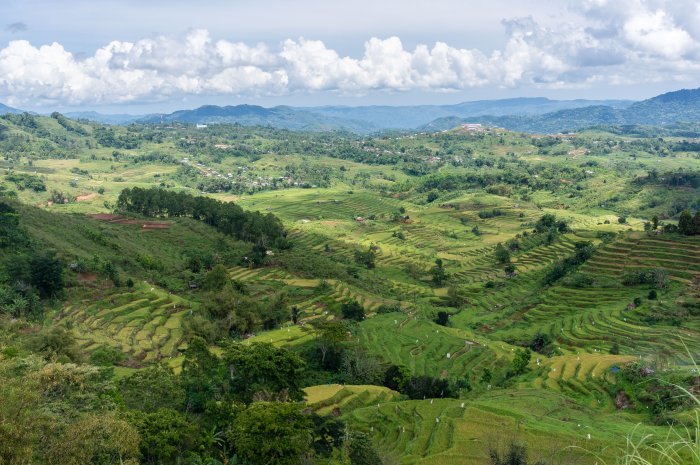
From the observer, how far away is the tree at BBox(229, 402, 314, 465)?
66.4ft

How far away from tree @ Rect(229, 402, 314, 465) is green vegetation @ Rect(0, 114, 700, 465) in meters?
0.09

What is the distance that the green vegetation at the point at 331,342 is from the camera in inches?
805

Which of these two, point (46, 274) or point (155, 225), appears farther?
point (155, 225)

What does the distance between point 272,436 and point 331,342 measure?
690 inches

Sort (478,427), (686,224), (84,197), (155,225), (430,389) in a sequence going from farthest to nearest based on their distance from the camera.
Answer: (84,197) < (155,225) < (686,224) < (430,389) < (478,427)

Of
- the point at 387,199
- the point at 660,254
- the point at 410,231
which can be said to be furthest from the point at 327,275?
the point at 387,199

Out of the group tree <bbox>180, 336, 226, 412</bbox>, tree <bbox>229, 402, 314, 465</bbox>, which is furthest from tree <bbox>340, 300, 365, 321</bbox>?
tree <bbox>229, 402, 314, 465</bbox>

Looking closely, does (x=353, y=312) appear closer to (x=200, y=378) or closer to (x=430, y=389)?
(x=430, y=389)

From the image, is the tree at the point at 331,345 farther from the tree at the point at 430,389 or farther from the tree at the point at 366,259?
the tree at the point at 366,259

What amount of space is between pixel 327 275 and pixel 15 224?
113 feet

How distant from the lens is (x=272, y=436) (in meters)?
20.5

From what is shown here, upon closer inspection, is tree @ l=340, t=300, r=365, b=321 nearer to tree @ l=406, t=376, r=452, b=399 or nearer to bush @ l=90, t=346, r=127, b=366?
tree @ l=406, t=376, r=452, b=399

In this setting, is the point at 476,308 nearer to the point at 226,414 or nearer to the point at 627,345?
the point at 627,345

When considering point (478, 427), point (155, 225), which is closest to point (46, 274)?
point (155, 225)
